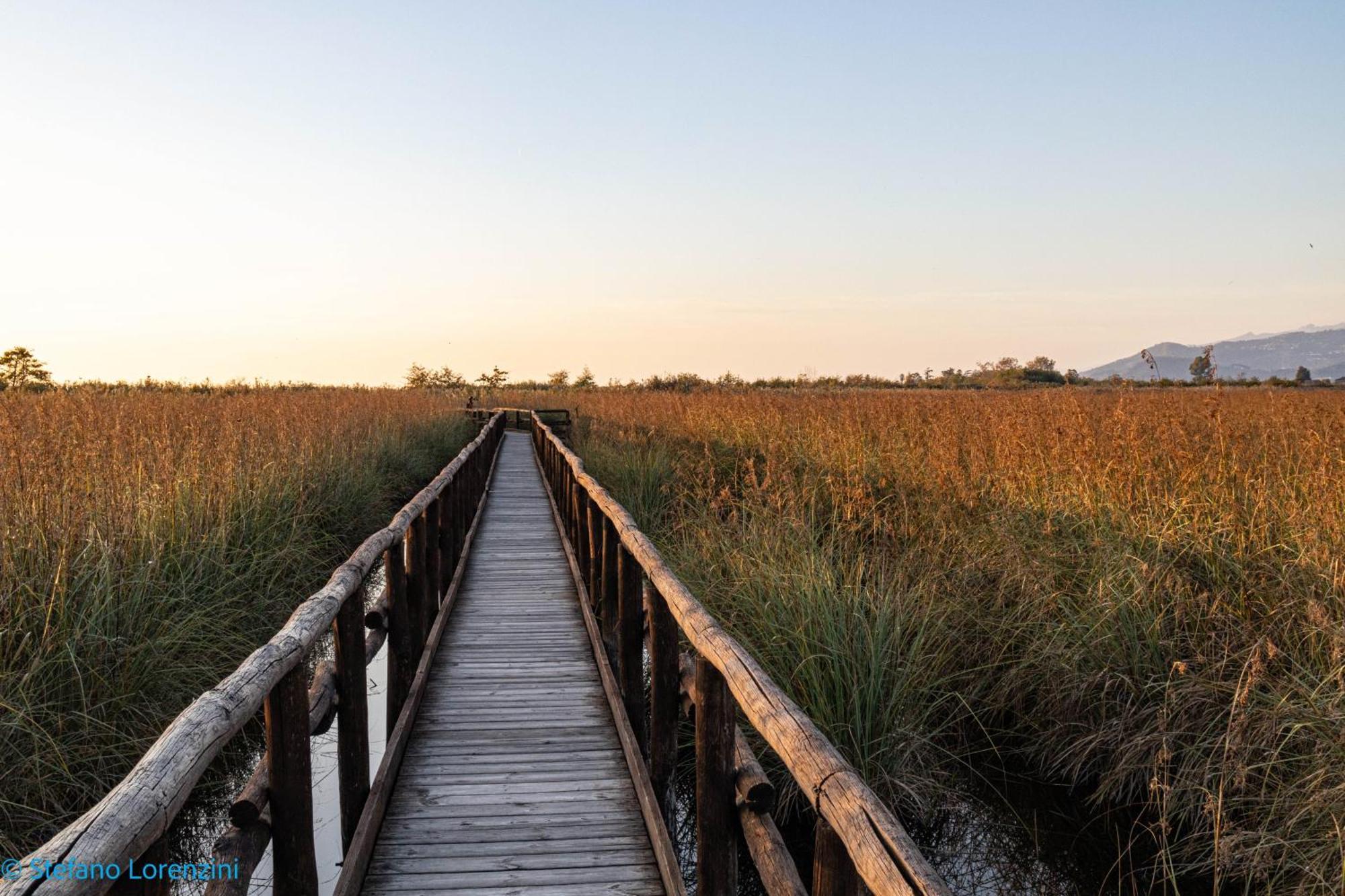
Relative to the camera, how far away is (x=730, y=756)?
2.61 meters

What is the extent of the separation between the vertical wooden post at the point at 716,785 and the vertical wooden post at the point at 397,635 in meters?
2.16

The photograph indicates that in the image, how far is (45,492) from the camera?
4.72m

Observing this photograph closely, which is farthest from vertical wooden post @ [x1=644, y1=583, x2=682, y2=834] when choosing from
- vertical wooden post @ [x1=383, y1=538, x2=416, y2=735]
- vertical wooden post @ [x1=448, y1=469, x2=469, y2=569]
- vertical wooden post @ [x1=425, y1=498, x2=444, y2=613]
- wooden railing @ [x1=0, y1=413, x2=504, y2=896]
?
vertical wooden post @ [x1=448, y1=469, x2=469, y2=569]

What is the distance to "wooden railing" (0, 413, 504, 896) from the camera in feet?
4.64

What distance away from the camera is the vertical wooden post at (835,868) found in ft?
5.61

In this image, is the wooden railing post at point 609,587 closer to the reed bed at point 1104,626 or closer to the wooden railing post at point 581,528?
the reed bed at point 1104,626

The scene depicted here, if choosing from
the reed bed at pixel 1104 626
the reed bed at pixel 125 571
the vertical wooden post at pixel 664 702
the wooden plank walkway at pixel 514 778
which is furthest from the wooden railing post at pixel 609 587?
the reed bed at pixel 125 571

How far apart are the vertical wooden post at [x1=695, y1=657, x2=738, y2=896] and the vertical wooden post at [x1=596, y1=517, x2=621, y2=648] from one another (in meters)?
2.49

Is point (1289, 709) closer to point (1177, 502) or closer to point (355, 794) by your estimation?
point (1177, 502)

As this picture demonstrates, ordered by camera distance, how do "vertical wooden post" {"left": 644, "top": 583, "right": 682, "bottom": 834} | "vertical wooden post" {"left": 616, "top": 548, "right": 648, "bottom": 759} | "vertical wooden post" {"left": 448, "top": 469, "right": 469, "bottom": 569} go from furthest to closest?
"vertical wooden post" {"left": 448, "top": 469, "right": 469, "bottom": 569}
"vertical wooden post" {"left": 616, "top": 548, "right": 648, "bottom": 759}
"vertical wooden post" {"left": 644, "top": 583, "right": 682, "bottom": 834}

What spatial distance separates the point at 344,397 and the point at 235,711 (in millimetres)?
18651

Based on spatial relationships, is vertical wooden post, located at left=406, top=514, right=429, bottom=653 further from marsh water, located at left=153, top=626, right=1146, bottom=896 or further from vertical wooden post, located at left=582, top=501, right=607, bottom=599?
vertical wooden post, located at left=582, top=501, right=607, bottom=599

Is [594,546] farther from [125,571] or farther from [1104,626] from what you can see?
[1104,626]

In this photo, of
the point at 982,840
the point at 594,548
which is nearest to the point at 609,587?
the point at 594,548
